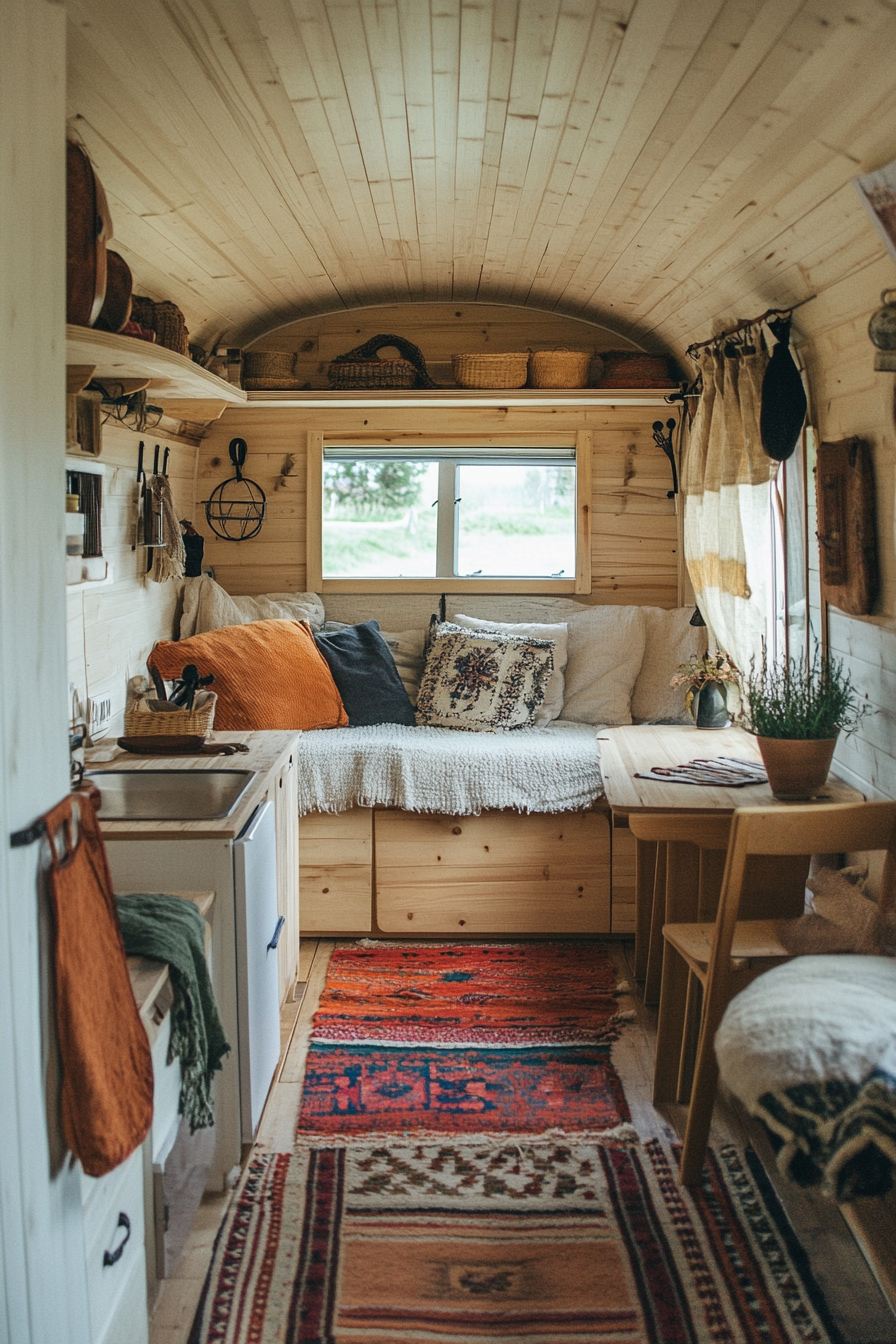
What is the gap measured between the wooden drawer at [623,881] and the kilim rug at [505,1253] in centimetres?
120

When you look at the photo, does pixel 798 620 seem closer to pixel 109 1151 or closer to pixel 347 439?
pixel 347 439

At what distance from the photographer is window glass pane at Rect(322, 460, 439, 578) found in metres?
4.54

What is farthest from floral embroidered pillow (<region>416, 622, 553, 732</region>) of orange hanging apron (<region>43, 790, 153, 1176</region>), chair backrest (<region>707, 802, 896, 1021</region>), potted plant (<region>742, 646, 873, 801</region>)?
orange hanging apron (<region>43, 790, 153, 1176</region>)

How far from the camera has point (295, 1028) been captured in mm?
3080

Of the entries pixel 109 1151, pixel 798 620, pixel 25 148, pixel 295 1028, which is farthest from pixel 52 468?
pixel 798 620

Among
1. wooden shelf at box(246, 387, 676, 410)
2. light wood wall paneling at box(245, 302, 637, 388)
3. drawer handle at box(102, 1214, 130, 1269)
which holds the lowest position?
drawer handle at box(102, 1214, 130, 1269)

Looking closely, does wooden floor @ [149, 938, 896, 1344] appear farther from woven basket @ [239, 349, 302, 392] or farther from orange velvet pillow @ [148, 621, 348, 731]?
woven basket @ [239, 349, 302, 392]

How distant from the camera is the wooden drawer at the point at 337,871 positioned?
3.59m

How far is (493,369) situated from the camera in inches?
164

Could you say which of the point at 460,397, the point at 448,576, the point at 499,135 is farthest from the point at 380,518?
the point at 499,135

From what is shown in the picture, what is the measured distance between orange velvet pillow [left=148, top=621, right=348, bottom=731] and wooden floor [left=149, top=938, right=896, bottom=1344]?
101cm

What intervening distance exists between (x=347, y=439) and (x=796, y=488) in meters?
1.96

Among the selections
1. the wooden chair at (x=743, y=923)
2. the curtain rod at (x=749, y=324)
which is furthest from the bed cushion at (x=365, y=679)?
the wooden chair at (x=743, y=923)

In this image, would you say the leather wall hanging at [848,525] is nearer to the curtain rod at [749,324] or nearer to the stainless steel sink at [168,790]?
the curtain rod at [749,324]
